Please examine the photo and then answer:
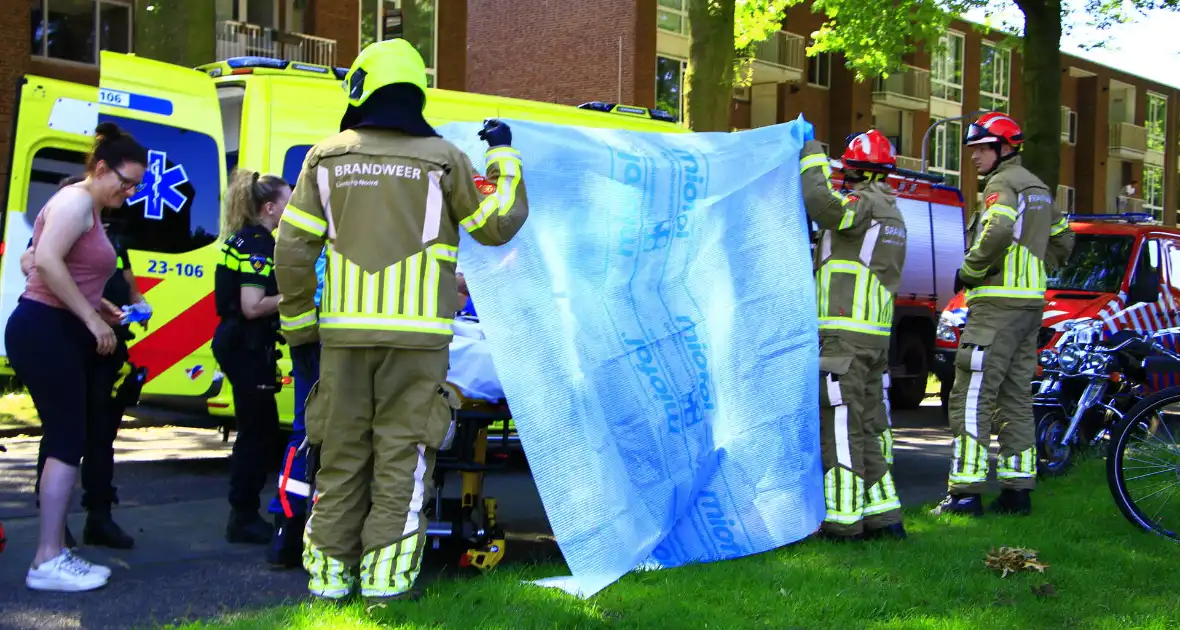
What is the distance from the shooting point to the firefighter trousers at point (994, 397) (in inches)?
271

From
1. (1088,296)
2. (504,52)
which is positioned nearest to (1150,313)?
(1088,296)

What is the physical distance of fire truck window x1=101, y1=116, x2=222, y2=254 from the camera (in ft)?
26.8

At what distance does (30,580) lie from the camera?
4.97 metres

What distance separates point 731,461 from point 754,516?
0.90 ft

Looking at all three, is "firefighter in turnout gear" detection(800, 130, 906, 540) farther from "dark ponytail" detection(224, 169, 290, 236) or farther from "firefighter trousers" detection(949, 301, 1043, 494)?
"dark ponytail" detection(224, 169, 290, 236)

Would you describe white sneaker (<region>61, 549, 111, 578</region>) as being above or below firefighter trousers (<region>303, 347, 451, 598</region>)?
below

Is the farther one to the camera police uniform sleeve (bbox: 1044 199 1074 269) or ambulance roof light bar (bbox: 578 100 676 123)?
ambulance roof light bar (bbox: 578 100 676 123)

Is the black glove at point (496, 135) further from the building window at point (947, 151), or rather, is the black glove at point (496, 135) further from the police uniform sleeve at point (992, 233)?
the building window at point (947, 151)

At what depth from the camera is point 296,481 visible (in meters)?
5.35

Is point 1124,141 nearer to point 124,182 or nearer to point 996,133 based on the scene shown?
point 996,133

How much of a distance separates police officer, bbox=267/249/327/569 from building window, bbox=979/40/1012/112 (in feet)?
143

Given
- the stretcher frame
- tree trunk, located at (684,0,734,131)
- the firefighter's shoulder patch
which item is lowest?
the stretcher frame

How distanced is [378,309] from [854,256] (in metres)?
2.62

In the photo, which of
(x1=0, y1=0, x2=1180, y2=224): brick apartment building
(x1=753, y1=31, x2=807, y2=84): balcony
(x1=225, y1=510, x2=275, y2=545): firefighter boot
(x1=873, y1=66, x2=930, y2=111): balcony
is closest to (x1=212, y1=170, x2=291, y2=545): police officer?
(x1=225, y1=510, x2=275, y2=545): firefighter boot
